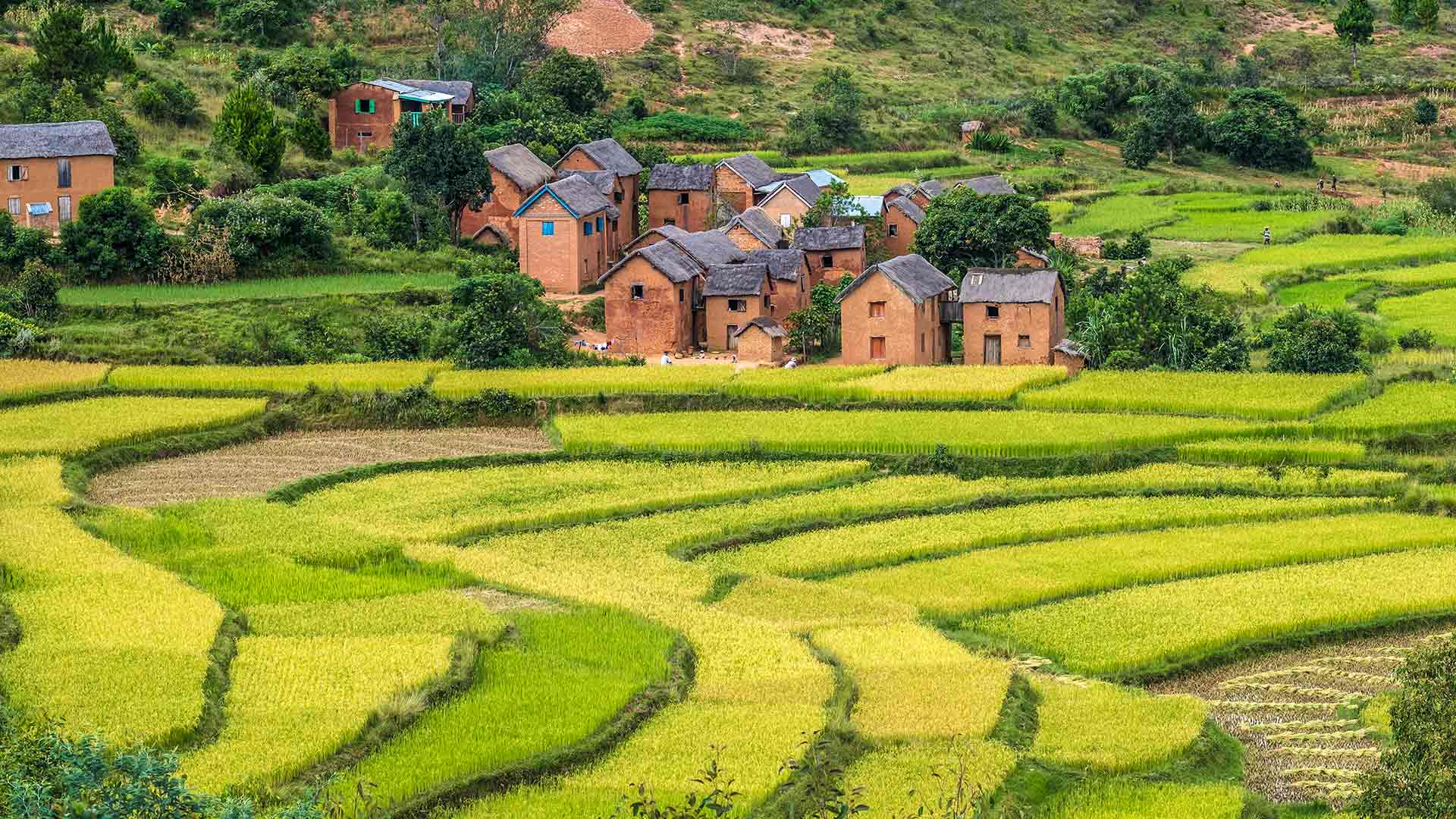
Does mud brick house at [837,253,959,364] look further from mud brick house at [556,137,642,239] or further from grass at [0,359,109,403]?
grass at [0,359,109,403]

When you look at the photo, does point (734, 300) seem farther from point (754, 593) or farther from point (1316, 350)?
point (754, 593)

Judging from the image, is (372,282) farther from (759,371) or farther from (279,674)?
(279,674)

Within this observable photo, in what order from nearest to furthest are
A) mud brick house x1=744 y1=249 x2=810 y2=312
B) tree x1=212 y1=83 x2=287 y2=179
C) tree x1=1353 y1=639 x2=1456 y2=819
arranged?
tree x1=1353 y1=639 x2=1456 y2=819, mud brick house x1=744 y1=249 x2=810 y2=312, tree x1=212 y1=83 x2=287 y2=179

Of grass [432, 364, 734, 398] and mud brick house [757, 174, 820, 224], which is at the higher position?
mud brick house [757, 174, 820, 224]

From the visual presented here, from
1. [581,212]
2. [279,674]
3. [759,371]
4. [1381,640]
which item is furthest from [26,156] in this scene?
[1381,640]

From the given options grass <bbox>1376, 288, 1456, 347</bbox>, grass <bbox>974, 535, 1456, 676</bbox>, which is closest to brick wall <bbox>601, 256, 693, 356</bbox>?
grass <bbox>1376, 288, 1456, 347</bbox>

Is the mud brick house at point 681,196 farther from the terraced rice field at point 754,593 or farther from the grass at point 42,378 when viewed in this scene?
the grass at point 42,378

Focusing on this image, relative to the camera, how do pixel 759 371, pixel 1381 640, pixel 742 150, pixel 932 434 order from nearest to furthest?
pixel 1381 640 < pixel 932 434 < pixel 759 371 < pixel 742 150
